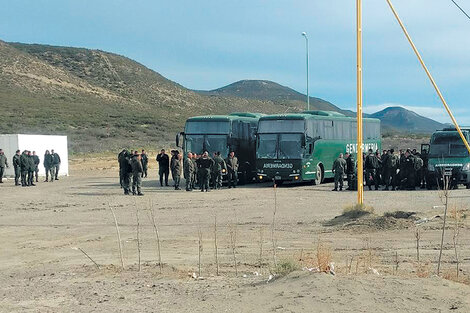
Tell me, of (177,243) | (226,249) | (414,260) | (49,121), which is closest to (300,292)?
(414,260)

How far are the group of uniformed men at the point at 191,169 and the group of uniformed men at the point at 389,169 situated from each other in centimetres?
482

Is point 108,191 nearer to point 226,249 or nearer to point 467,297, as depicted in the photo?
point 226,249

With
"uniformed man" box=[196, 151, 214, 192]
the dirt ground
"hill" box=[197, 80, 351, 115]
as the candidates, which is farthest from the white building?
"hill" box=[197, 80, 351, 115]

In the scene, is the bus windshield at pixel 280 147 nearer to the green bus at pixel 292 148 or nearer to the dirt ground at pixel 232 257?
the green bus at pixel 292 148

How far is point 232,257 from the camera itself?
1292 centimetres

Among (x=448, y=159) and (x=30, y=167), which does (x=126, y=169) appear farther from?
(x=448, y=159)

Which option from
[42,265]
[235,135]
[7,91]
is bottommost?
[42,265]

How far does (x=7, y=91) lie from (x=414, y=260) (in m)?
89.1

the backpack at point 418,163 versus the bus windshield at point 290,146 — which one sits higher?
the bus windshield at point 290,146

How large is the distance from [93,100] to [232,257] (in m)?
92.9

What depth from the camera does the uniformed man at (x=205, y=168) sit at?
29.1m

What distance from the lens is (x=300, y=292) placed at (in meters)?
8.55

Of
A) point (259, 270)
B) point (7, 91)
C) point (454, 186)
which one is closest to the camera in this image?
point (259, 270)

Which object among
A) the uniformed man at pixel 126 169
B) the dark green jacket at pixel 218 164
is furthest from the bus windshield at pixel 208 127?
the uniformed man at pixel 126 169
